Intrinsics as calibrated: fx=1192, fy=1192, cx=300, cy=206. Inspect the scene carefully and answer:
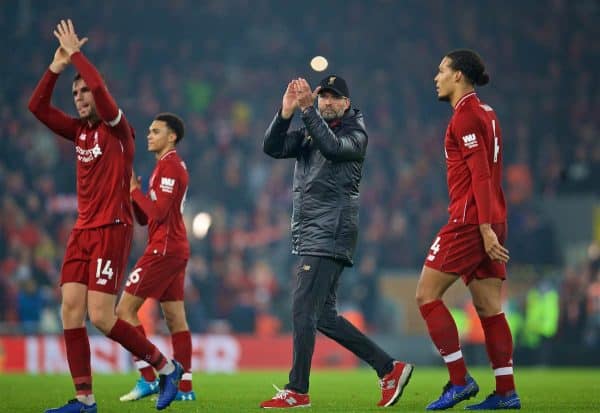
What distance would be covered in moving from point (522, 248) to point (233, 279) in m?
5.99

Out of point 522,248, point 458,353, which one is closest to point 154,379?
point 458,353

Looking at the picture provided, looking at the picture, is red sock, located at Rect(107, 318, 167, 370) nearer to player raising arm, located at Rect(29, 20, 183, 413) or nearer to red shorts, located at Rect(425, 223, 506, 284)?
player raising arm, located at Rect(29, 20, 183, 413)

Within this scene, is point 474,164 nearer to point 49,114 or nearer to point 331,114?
point 331,114

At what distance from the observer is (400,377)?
9734 millimetres

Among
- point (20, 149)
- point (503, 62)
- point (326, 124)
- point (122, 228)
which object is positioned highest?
point (503, 62)

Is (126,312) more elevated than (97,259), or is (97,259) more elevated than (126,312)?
(97,259)

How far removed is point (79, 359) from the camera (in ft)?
28.1

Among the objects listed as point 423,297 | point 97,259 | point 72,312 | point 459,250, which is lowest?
point 423,297

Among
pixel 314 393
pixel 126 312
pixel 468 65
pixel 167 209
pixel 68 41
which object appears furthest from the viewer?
pixel 314 393

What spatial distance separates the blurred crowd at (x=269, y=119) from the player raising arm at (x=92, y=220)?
11841mm

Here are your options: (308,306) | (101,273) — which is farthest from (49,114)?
(308,306)

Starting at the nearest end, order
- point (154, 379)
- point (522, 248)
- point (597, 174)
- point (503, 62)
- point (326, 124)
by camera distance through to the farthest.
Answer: point (326, 124) → point (154, 379) → point (522, 248) → point (597, 174) → point (503, 62)

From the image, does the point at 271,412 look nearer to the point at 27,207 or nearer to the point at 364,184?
the point at 27,207

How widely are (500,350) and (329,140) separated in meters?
2.06
